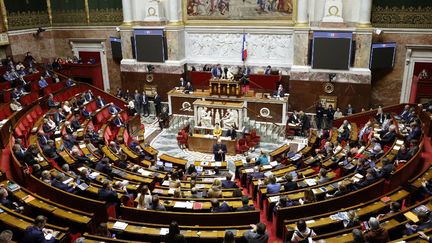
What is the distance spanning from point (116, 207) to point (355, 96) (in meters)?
13.7

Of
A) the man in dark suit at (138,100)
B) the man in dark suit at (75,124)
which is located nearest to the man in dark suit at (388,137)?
the man in dark suit at (75,124)

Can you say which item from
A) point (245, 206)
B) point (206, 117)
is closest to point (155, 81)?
point (206, 117)

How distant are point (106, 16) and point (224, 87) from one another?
9.40 m

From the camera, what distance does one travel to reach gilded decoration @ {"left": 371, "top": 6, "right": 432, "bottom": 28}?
677 inches

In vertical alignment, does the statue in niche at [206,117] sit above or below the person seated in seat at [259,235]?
below

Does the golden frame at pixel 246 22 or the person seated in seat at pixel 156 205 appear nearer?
the person seated in seat at pixel 156 205

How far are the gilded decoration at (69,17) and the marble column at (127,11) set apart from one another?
325 cm

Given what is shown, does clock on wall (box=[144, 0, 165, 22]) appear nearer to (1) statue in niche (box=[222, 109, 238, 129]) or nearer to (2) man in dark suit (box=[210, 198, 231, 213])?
(1) statue in niche (box=[222, 109, 238, 129])

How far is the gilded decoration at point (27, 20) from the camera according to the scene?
20422 millimetres

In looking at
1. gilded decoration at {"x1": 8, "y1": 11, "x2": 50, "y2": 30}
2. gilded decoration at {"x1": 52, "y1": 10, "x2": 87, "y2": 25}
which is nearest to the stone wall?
gilded decoration at {"x1": 52, "y1": 10, "x2": 87, "y2": 25}

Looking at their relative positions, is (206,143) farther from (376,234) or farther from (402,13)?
(402,13)

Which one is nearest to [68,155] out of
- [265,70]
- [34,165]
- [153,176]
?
[34,165]

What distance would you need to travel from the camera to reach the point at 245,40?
20062 mm

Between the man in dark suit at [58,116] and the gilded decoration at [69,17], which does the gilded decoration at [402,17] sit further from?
the gilded decoration at [69,17]
